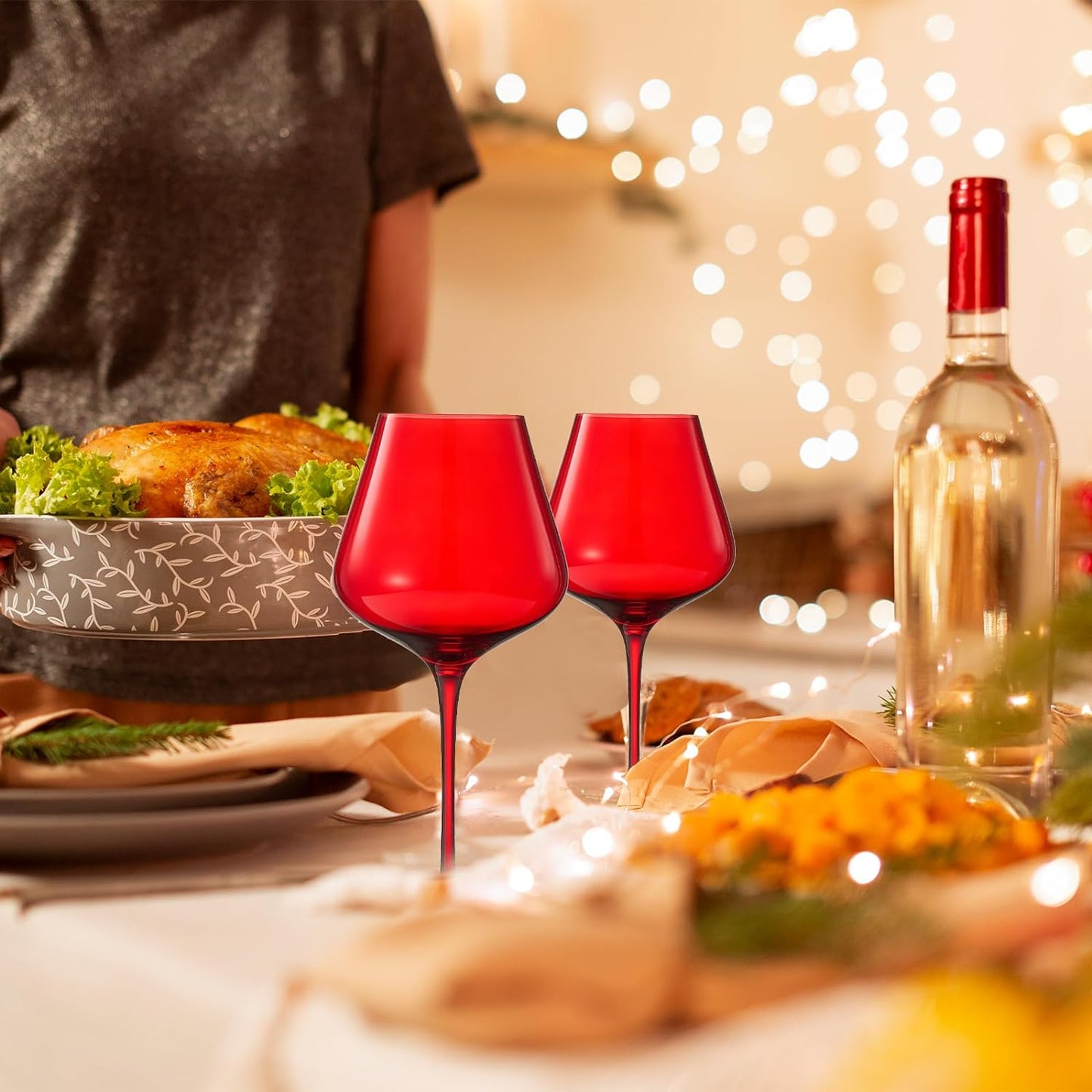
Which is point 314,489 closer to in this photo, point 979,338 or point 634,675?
point 634,675

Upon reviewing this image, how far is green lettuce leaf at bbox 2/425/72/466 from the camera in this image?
92cm

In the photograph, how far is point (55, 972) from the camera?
0.50 m

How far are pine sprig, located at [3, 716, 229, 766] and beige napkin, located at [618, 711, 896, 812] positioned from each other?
8.1 inches

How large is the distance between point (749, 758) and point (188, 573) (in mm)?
312

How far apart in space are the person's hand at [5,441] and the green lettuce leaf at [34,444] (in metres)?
0.02

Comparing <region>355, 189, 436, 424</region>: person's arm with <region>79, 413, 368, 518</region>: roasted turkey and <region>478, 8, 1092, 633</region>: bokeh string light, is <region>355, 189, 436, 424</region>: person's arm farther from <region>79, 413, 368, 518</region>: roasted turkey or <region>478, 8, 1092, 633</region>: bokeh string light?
<region>478, 8, 1092, 633</region>: bokeh string light

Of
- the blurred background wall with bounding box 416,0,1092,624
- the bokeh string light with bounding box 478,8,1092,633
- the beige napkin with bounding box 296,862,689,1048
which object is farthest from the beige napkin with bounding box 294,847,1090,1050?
the bokeh string light with bounding box 478,8,1092,633

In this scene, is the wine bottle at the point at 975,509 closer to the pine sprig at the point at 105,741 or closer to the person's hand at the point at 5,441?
the pine sprig at the point at 105,741

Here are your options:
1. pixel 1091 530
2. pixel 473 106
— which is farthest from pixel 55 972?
pixel 473 106

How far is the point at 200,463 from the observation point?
85 cm

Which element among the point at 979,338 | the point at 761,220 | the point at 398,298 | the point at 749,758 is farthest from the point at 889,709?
the point at 761,220

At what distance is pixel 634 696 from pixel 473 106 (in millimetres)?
2482

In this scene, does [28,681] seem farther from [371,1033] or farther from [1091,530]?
[1091,530]

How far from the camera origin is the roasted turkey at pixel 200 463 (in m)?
0.84
